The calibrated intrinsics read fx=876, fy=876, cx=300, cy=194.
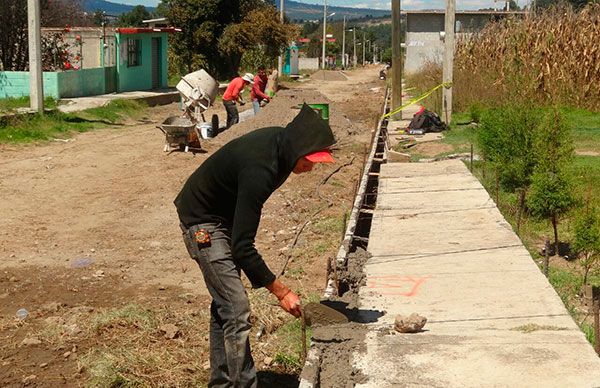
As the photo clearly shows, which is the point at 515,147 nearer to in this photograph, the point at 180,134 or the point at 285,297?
the point at 285,297

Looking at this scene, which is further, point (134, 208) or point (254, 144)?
point (134, 208)

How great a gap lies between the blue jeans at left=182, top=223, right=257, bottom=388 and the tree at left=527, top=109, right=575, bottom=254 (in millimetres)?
4600

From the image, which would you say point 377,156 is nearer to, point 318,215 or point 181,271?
point 318,215

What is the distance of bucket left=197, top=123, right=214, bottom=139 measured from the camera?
1883 cm

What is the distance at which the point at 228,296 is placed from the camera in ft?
16.7

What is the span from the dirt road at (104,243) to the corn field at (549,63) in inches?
190

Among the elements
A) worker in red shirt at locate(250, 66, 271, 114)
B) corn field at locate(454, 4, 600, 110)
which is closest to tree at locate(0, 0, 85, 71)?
worker in red shirt at locate(250, 66, 271, 114)

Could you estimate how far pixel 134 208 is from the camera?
39.8 ft

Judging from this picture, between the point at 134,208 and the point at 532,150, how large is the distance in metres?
5.38

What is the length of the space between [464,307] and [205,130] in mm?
13082

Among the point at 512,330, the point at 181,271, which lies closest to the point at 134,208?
the point at 181,271

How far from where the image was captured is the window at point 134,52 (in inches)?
1265

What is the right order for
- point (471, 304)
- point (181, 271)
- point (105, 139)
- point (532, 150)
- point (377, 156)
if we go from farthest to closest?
point (105, 139) → point (377, 156) → point (532, 150) → point (181, 271) → point (471, 304)

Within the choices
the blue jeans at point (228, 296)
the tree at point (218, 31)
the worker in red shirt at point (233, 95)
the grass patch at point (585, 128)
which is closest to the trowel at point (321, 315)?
the blue jeans at point (228, 296)
